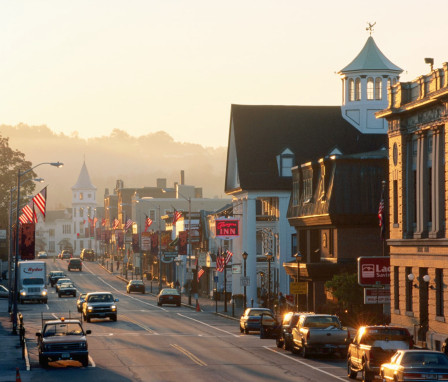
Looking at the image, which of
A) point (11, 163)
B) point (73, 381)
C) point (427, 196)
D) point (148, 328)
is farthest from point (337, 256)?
point (11, 163)

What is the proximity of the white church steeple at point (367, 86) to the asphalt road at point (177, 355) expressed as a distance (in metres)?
32.9

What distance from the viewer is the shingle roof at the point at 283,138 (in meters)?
98.6

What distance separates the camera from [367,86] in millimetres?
102125

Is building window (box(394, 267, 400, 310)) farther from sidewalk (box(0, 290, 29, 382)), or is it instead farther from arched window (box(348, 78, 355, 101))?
arched window (box(348, 78, 355, 101))

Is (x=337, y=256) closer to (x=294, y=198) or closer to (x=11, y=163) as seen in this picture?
(x=294, y=198)

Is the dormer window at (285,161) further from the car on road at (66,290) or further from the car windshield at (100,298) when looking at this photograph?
the car windshield at (100,298)

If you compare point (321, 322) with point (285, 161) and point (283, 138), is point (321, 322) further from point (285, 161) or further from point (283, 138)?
point (283, 138)

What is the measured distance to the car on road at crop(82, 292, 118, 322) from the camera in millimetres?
69188

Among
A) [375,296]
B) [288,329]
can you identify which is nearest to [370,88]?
[375,296]

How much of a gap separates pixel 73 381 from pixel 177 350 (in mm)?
12841

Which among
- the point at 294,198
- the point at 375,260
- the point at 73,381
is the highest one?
the point at 294,198

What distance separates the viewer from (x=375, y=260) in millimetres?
58000

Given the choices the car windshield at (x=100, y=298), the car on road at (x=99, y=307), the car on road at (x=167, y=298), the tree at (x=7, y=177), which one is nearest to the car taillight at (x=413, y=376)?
the car on road at (x=99, y=307)

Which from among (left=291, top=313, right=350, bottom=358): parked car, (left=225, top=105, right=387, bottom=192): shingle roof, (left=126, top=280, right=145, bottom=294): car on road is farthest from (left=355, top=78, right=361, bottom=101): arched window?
(left=291, top=313, right=350, bottom=358): parked car
